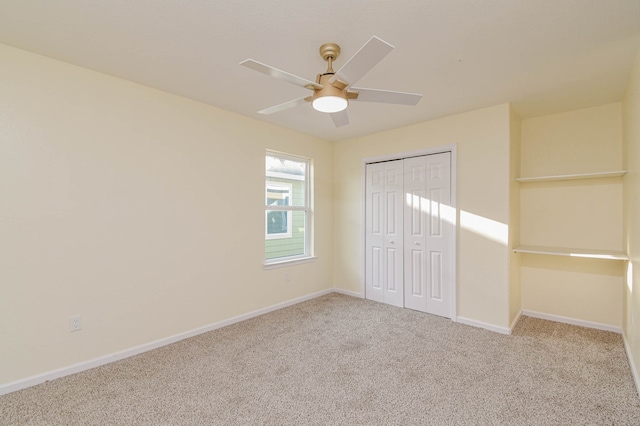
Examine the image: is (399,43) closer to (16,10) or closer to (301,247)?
(16,10)

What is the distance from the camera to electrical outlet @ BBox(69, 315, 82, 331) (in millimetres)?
2422

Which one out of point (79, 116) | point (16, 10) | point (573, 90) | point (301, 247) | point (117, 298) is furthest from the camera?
point (301, 247)

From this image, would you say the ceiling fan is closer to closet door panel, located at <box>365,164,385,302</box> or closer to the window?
the window

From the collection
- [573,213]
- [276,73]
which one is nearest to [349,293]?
[573,213]

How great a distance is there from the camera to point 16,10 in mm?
1789

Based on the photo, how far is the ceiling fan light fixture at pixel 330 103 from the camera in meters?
1.86

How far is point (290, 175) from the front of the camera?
4379 mm

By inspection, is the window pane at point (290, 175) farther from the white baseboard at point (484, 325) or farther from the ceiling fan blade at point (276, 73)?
the white baseboard at point (484, 325)

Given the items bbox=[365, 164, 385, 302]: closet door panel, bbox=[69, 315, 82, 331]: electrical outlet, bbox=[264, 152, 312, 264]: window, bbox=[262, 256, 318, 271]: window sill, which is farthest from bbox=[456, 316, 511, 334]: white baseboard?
bbox=[69, 315, 82, 331]: electrical outlet

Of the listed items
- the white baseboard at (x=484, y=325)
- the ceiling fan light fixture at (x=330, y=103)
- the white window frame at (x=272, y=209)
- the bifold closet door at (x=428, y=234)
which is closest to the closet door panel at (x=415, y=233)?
the bifold closet door at (x=428, y=234)

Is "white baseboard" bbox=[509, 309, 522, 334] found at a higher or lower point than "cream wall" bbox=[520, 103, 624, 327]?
lower

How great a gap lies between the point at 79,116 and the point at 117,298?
63.1 inches

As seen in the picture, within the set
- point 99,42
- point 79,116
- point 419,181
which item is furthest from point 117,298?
point 419,181

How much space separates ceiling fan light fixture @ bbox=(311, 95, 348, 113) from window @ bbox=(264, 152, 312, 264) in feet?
7.03
